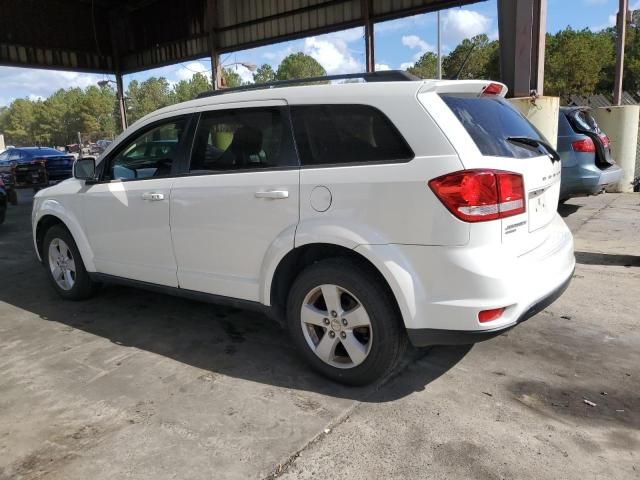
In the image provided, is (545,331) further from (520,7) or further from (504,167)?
(520,7)

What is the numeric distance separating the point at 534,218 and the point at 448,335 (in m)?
0.85

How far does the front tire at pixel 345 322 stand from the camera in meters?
2.99

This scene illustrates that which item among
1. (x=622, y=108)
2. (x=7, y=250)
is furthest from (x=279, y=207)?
(x=622, y=108)

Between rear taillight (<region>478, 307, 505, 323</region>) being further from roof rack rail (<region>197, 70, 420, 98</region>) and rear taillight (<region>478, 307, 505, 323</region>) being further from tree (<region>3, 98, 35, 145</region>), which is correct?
tree (<region>3, 98, 35, 145</region>)

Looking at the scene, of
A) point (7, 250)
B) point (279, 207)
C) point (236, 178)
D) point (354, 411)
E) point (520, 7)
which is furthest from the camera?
point (7, 250)

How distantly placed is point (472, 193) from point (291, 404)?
5.20 ft

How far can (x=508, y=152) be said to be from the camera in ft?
9.74

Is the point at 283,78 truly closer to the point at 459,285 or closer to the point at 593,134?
the point at 593,134

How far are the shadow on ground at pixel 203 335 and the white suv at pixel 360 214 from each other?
0.26 meters

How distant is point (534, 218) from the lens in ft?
9.91

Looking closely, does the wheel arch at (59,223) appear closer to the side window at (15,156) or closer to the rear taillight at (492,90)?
the rear taillight at (492,90)

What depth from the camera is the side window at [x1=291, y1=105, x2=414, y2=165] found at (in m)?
2.94

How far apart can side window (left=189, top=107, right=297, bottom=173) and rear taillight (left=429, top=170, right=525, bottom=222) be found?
101 centimetres

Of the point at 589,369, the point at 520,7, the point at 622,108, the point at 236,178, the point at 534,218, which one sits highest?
the point at 520,7
